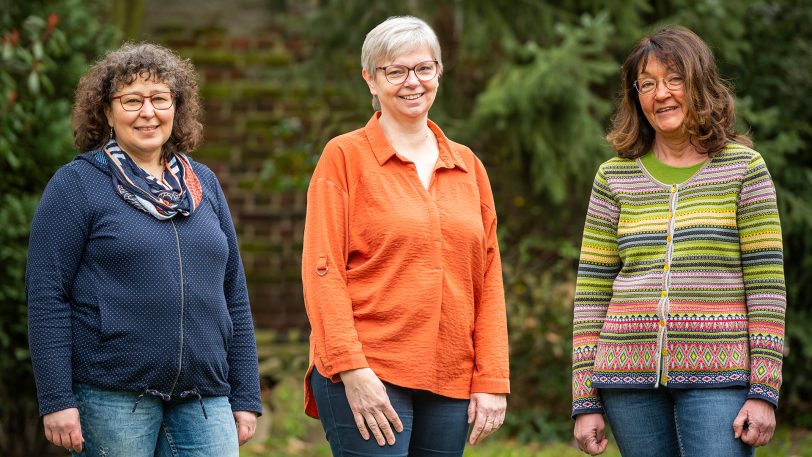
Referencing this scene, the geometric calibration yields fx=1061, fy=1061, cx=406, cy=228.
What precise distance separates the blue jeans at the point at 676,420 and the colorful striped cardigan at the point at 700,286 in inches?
1.8

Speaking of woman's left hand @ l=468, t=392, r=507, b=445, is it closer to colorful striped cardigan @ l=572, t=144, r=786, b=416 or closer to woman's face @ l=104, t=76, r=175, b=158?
colorful striped cardigan @ l=572, t=144, r=786, b=416

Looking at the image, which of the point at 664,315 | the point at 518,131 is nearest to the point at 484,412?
the point at 664,315

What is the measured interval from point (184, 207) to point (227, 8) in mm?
6327

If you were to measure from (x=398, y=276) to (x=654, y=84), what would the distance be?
3.39ft

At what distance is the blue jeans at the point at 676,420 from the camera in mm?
3113

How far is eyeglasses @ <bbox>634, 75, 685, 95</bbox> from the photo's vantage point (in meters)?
3.34

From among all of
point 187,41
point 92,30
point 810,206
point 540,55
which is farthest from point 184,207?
point 187,41

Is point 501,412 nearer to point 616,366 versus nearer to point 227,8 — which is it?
point 616,366

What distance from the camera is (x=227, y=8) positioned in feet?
30.6

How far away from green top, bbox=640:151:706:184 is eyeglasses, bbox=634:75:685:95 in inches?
8.7

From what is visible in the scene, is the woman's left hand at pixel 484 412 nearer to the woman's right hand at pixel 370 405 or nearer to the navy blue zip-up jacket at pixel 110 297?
the woman's right hand at pixel 370 405

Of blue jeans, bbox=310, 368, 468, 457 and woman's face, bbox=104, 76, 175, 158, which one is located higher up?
woman's face, bbox=104, 76, 175, 158

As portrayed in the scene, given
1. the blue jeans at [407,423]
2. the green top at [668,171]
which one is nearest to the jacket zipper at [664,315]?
the green top at [668,171]

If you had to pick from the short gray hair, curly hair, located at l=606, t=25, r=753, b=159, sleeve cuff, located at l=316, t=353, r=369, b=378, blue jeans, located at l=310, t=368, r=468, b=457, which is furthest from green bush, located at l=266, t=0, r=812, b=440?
sleeve cuff, located at l=316, t=353, r=369, b=378
